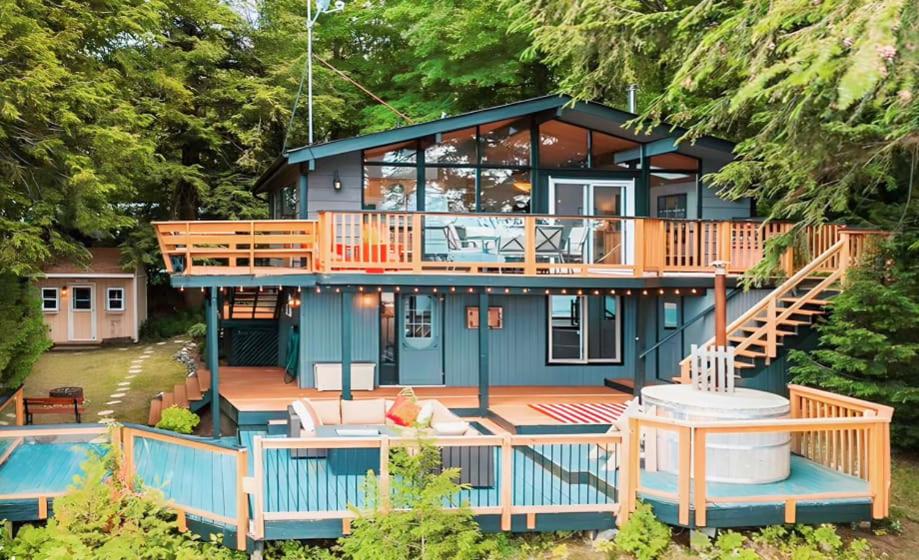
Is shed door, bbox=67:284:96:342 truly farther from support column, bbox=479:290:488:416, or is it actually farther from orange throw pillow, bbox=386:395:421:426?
orange throw pillow, bbox=386:395:421:426

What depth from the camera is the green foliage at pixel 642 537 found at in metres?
6.88

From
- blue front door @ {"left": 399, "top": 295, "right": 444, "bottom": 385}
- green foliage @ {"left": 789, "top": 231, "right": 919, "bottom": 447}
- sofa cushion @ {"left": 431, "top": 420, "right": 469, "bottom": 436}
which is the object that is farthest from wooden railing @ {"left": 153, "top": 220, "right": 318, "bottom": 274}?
green foliage @ {"left": 789, "top": 231, "right": 919, "bottom": 447}

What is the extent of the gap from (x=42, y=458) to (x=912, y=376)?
12.1 meters

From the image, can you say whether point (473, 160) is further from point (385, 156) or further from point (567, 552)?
point (567, 552)

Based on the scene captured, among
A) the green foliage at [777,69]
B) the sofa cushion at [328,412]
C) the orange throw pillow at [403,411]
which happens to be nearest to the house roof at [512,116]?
the green foliage at [777,69]

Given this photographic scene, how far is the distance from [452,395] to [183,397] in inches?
213

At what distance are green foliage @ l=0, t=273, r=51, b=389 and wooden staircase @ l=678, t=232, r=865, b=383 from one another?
1118 cm

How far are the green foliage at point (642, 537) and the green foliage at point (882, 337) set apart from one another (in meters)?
4.70

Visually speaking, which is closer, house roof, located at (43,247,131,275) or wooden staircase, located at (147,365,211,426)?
wooden staircase, located at (147,365,211,426)

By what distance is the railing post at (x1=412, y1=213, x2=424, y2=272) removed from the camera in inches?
448

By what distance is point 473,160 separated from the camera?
44.1 feet

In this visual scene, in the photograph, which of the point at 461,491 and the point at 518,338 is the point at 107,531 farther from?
the point at 518,338

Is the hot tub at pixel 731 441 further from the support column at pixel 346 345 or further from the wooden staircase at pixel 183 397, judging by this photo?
the wooden staircase at pixel 183 397

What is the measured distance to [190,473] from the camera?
8.01m
